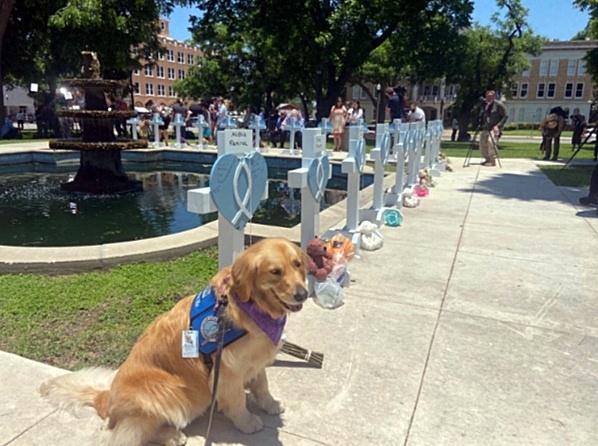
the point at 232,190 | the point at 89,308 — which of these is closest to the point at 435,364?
the point at 232,190

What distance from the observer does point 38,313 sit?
3.46 m

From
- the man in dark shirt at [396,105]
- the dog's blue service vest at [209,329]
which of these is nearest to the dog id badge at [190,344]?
the dog's blue service vest at [209,329]

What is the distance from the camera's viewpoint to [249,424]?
90.7 inches

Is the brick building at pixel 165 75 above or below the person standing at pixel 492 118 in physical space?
above

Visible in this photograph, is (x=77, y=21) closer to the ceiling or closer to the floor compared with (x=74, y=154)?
closer to the ceiling

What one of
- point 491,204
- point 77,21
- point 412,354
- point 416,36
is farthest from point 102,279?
point 416,36

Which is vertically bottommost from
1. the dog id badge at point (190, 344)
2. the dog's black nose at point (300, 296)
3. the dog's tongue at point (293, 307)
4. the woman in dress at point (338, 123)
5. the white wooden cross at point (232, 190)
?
the dog id badge at point (190, 344)

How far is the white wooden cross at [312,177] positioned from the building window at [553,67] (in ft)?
251

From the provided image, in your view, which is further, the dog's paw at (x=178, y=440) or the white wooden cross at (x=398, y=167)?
the white wooden cross at (x=398, y=167)

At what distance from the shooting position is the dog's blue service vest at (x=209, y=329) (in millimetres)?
2086

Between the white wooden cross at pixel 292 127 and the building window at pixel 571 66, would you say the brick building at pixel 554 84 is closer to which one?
the building window at pixel 571 66

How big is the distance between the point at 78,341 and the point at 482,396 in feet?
8.54

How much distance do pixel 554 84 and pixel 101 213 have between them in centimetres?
7622

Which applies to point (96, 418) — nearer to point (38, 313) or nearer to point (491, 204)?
point (38, 313)
